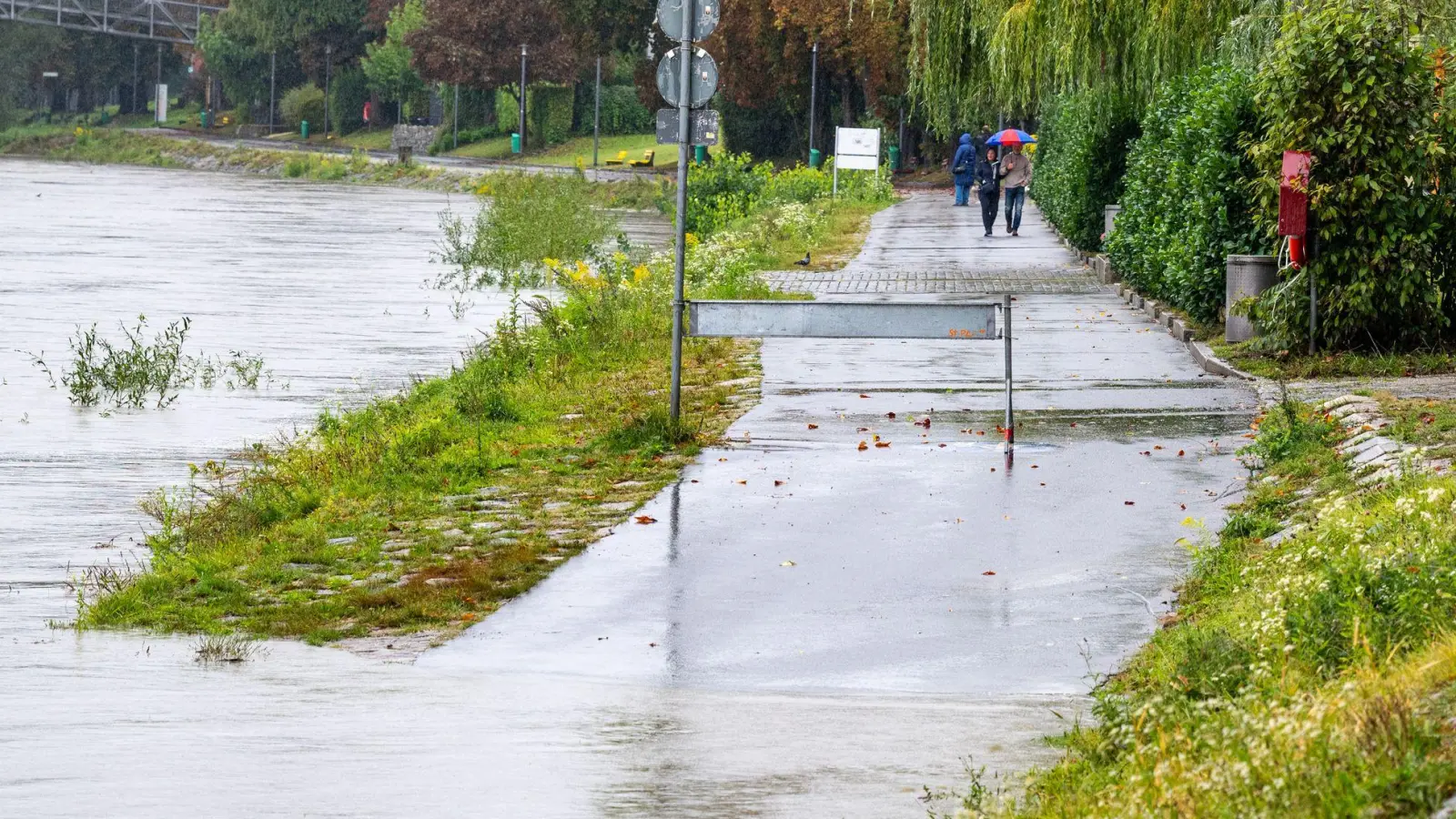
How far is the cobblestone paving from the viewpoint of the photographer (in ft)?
87.0

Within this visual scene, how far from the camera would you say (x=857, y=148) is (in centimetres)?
4956

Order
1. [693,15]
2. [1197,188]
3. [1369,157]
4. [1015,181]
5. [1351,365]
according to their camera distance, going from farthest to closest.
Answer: [1015,181] < [1197,188] < [1369,157] < [1351,365] < [693,15]

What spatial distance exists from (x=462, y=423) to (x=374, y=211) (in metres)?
48.4

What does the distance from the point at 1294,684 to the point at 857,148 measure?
44151 millimetres

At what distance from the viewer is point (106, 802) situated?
239 inches

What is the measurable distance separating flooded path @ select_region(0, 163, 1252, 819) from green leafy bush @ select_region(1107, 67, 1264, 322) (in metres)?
0.82

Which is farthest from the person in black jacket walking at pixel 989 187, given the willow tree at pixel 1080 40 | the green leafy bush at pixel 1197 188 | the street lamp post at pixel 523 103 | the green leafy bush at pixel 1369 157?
the street lamp post at pixel 523 103

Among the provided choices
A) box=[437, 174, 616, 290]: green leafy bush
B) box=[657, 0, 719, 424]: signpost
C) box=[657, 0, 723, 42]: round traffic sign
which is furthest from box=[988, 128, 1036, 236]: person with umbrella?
box=[657, 0, 723, 42]: round traffic sign

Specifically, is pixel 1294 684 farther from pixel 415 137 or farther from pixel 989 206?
pixel 415 137

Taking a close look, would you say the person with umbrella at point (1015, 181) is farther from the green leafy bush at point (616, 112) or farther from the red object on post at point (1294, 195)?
the green leafy bush at point (616, 112)

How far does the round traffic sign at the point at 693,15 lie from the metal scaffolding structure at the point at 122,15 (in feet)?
370

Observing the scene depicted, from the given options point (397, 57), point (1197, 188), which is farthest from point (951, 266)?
point (397, 57)

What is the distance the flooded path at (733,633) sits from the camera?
20.9 feet

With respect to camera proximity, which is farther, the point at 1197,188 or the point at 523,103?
the point at 523,103
